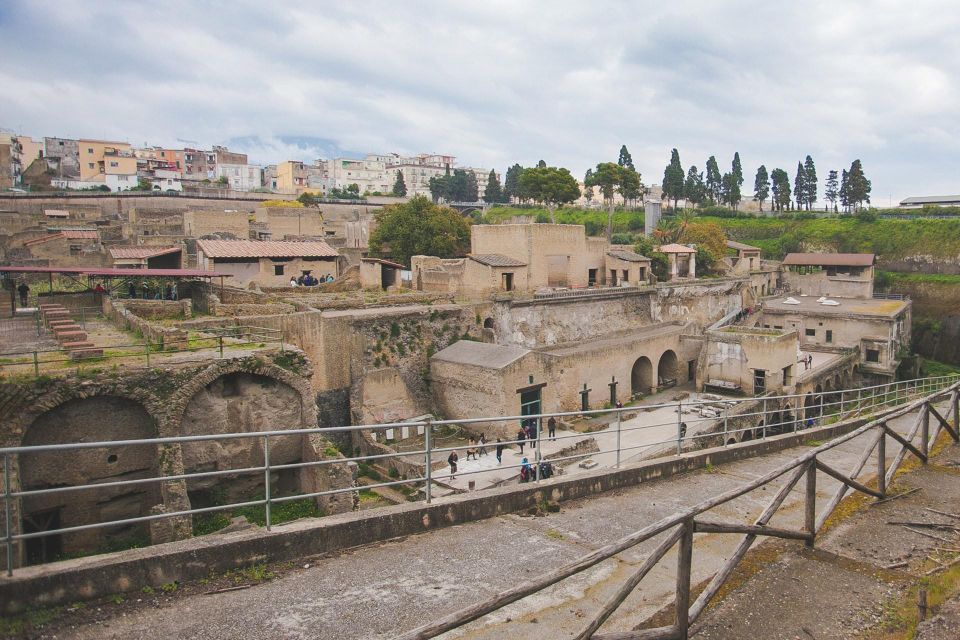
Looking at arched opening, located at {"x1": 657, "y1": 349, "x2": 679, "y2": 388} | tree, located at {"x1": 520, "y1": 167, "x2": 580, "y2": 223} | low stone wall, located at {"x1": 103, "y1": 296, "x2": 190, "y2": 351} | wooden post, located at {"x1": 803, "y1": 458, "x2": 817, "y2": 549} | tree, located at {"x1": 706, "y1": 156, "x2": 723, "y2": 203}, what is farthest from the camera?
tree, located at {"x1": 706, "y1": 156, "x2": 723, "y2": 203}

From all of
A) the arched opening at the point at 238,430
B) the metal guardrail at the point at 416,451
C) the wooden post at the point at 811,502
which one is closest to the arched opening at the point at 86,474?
the metal guardrail at the point at 416,451

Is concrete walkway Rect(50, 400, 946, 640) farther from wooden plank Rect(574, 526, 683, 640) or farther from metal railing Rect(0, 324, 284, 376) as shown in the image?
metal railing Rect(0, 324, 284, 376)

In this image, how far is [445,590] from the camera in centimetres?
520

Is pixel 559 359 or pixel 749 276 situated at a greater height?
pixel 749 276

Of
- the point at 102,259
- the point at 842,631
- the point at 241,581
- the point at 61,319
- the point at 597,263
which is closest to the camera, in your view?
the point at 842,631

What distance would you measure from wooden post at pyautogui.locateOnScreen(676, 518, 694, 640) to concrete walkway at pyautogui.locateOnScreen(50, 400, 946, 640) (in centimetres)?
44

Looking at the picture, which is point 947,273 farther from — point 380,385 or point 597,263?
point 380,385

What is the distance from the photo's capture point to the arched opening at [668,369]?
34.4m

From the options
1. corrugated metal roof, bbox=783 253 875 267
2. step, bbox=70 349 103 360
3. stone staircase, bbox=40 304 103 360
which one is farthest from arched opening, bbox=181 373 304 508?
corrugated metal roof, bbox=783 253 875 267

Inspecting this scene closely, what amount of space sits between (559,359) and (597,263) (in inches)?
695

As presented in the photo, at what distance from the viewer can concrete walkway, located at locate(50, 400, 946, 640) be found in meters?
4.58

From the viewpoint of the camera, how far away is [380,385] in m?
25.2

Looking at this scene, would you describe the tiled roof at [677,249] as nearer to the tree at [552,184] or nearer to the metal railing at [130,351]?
the tree at [552,184]

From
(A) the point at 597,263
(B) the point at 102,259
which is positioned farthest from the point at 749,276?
(B) the point at 102,259
